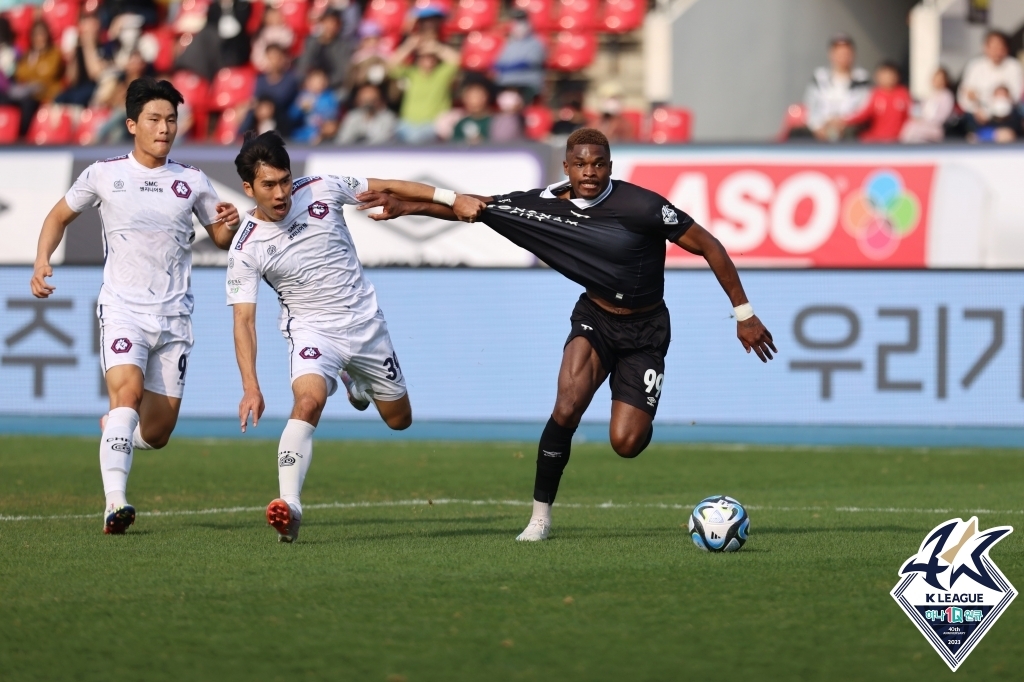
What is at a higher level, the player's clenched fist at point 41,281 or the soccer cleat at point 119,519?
the player's clenched fist at point 41,281

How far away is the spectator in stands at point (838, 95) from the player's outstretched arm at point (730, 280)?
10333mm

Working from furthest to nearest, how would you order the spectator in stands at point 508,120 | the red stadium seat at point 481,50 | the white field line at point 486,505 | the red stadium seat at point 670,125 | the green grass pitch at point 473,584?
the red stadium seat at point 481,50, the red stadium seat at point 670,125, the spectator in stands at point 508,120, the white field line at point 486,505, the green grass pitch at point 473,584

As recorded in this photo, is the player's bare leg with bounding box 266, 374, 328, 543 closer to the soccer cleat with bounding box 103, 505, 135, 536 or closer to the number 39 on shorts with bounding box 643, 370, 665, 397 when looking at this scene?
the soccer cleat with bounding box 103, 505, 135, 536

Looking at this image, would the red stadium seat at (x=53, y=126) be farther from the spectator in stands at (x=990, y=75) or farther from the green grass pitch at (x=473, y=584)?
the spectator in stands at (x=990, y=75)

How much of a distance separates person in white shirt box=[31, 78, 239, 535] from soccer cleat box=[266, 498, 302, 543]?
3.62ft

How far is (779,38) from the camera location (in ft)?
67.9

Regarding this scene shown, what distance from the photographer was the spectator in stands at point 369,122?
1906 centimetres

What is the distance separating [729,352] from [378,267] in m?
3.45

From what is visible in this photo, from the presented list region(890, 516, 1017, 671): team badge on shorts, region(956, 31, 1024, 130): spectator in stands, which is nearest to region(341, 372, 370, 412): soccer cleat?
region(890, 516, 1017, 671): team badge on shorts

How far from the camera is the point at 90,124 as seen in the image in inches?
822

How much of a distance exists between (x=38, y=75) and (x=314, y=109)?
514cm

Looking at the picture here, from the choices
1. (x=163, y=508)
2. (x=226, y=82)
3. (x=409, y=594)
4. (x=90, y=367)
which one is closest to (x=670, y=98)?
(x=226, y=82)

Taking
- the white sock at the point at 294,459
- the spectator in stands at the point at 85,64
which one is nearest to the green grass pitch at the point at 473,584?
the white sock at the point at 294,459

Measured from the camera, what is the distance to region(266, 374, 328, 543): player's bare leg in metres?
7.81
